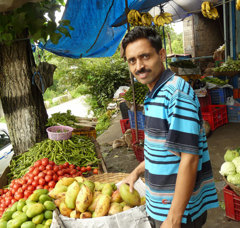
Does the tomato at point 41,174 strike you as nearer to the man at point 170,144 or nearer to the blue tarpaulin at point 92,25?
the man at point 170,144

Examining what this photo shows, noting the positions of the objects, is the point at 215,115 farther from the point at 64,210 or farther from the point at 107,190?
the point at 64,210

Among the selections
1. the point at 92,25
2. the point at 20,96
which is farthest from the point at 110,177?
the point at 92,25

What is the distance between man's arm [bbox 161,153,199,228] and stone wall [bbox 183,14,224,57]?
12.3m

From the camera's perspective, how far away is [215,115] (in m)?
5.71

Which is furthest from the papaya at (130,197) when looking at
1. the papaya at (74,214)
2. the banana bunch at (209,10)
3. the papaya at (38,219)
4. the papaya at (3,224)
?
the banana bunch at (209,10)

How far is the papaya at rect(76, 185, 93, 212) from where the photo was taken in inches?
68.9

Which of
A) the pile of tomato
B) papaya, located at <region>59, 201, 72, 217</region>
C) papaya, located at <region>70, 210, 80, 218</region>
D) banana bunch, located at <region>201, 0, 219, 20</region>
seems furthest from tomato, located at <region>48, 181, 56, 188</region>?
banana bunch, located at <region>201, 0, 219, 20</region>

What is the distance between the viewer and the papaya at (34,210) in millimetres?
1847

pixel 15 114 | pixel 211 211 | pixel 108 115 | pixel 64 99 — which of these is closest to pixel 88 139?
pixel 15 114

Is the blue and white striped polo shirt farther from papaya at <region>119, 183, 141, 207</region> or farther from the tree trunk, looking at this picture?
the tree trunk

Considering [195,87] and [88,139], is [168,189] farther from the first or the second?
[195,87]

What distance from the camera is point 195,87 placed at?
5980 millimetres

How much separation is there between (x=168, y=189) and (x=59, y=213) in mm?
995

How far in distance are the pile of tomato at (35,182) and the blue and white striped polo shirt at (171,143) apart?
165 cm
